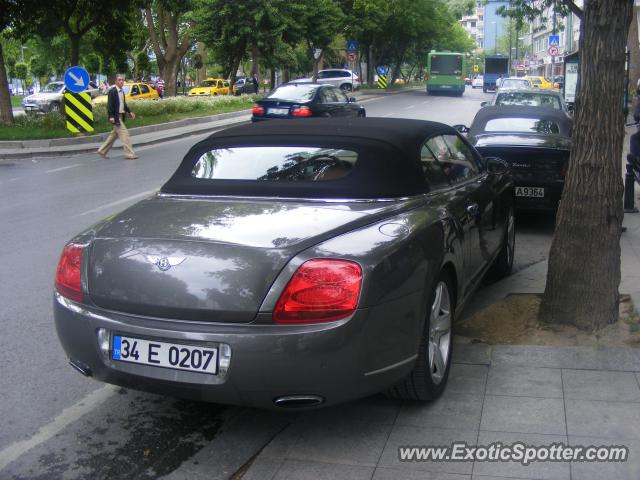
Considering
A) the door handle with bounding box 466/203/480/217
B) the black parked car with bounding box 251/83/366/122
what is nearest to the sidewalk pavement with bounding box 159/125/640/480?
the door handle with bounding box 466/203/480/217

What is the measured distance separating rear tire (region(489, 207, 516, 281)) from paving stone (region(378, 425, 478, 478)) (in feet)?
9.40

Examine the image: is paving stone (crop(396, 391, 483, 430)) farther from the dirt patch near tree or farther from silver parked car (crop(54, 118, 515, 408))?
the dirt patch near tree

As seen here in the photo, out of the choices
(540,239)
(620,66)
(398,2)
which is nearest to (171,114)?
(540,239)

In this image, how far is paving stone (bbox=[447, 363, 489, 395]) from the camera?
4199mm

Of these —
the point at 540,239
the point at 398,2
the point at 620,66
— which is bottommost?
the point at 540,239

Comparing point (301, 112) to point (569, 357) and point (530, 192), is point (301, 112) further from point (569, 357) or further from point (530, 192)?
point (569, 357)

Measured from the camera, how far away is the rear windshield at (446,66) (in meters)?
55.1

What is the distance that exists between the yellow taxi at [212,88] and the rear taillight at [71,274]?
4151cm

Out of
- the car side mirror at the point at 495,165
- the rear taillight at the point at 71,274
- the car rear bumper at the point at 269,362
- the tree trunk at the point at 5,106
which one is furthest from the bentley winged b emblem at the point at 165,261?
the tree trunk at the point at 5,106

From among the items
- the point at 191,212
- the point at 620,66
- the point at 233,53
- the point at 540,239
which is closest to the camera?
the point at 191,212

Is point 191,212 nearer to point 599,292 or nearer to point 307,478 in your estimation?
point 307,478

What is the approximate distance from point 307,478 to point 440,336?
1216mm

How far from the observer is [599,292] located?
16.1 feet

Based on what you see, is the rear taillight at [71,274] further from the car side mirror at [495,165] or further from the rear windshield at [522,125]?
the rear windshield at [522,125]
